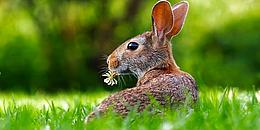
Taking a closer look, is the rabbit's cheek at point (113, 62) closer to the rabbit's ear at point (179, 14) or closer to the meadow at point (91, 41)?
the rabbit's ear at point (179, 14)

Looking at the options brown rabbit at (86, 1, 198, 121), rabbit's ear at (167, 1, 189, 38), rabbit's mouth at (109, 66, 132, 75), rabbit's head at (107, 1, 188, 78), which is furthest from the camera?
rabbit's ear at (167, 1, 189, 38)

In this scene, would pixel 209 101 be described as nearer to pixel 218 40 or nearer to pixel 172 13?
pixel 172 13

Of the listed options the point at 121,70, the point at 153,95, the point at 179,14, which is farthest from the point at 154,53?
the point at 153,95

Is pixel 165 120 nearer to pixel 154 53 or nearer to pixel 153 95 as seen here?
pixel 153 95

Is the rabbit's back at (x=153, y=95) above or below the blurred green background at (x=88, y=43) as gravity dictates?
below

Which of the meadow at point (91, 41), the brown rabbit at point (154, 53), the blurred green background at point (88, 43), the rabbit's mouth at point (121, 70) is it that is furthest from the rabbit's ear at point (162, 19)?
the blurred green background at point (88, 43)

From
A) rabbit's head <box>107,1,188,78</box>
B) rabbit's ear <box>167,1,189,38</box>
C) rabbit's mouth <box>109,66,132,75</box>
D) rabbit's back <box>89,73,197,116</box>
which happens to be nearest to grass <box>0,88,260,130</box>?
rabbit's back <box>89,73,197,116</box>

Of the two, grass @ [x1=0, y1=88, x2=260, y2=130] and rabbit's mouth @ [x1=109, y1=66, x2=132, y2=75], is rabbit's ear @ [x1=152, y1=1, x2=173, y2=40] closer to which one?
rabbit's mouth @ [x1=109, y1=66, x2=132, y2=75]
